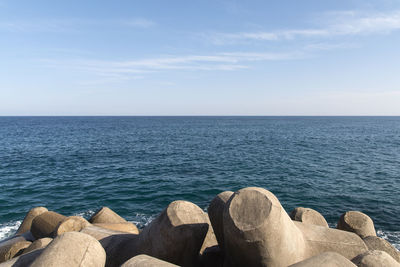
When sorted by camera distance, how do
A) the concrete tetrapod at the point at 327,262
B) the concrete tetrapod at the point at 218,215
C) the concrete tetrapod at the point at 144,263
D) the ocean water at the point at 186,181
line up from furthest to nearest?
the ocean water at the point at 186,181
the concrete tetrapod at the point at 218,215
the concrete tetrapod at the point at 144,263
the concrete tetrapod at the point at 327,262

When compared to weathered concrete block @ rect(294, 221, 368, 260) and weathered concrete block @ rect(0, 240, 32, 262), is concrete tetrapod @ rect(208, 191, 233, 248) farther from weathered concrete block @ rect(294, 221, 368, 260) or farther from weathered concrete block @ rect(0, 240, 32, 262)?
weathered concrete block @ rect(0, 240, 32, 262)

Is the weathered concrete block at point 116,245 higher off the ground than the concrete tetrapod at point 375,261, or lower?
lower

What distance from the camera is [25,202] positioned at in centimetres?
1631

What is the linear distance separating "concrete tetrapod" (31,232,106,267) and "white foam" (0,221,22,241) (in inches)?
403

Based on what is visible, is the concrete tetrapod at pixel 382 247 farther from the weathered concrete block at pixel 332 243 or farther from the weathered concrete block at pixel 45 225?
the weathered concrete block at pixel 45 225

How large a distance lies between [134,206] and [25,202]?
22.1 ft

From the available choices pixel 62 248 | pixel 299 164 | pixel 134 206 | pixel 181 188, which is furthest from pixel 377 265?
pixel 299 164

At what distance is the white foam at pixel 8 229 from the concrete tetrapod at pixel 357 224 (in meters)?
13.7

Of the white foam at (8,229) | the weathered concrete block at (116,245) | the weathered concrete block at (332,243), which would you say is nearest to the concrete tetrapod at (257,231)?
the weathered concrete block at (332,243)

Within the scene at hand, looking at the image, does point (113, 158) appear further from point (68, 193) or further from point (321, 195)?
point (321, 195)

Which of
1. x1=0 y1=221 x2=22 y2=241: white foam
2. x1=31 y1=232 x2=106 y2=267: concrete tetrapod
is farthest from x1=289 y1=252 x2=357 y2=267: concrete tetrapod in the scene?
x1=0 y1=221 x2=22 y2=241: white foam

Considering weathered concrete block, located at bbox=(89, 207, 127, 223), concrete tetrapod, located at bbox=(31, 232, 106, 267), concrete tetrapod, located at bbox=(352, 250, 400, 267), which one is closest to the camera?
concrete tetrapod, located at bbox=(31, 232, 106, 267)

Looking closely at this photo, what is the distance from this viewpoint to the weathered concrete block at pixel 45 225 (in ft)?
28.1

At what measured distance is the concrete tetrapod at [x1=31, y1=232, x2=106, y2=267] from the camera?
4086 millimetres
